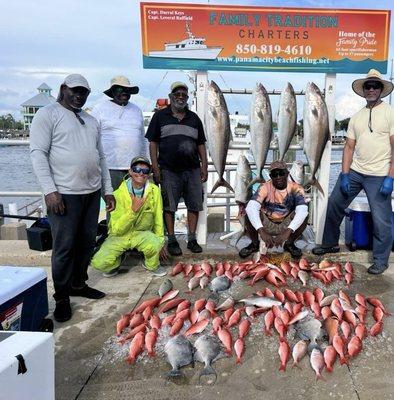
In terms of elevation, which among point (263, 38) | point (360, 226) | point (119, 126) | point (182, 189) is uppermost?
point (263, 38)

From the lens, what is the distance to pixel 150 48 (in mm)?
4828

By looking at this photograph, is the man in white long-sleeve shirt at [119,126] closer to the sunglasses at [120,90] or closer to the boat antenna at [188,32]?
the sunglasses at [120,90]

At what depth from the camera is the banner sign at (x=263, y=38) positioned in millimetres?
4754

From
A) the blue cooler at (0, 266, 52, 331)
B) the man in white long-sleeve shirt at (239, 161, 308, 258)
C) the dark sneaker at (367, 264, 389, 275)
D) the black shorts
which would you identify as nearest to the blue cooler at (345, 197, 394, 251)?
the dark sneaker at (367, 264, 389, 275)

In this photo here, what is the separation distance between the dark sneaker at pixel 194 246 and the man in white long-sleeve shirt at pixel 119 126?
122 centimetres

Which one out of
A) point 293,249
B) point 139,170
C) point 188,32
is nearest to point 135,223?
point 139,170

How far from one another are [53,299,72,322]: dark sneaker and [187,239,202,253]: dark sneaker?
194 cm

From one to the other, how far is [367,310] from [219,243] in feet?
7.38

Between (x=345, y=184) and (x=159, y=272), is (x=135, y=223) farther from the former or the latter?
(x=345, y=184)

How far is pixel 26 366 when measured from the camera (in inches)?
66.8

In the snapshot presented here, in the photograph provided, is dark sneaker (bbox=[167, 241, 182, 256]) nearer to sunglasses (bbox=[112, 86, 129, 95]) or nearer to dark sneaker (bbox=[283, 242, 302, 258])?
dark sneaker (bbox=[283, 242, 302, 258])

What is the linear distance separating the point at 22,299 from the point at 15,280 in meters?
0.14

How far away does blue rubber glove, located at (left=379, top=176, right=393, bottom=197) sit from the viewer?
4.40 m

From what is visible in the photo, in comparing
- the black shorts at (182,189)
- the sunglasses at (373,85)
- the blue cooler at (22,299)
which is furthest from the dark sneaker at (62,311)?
the sunglasses at (373,85)
